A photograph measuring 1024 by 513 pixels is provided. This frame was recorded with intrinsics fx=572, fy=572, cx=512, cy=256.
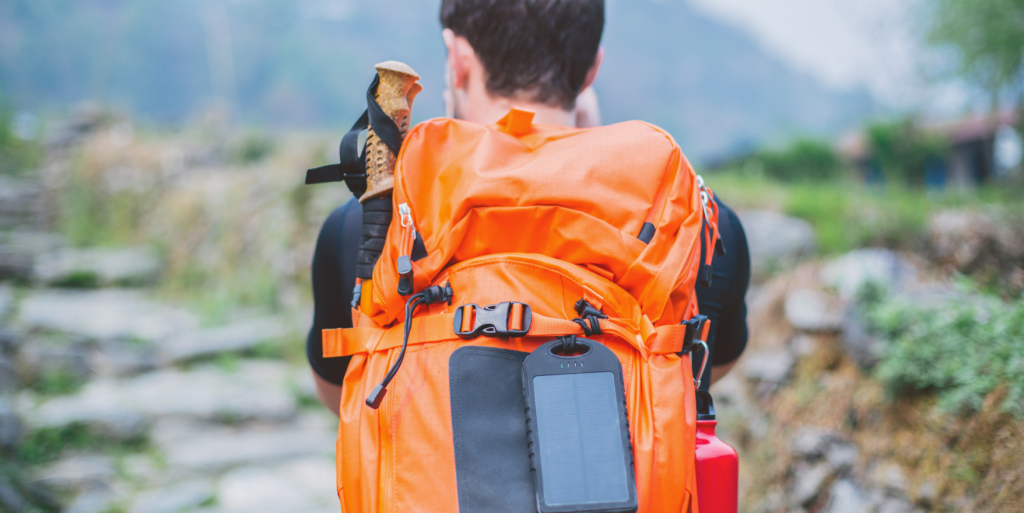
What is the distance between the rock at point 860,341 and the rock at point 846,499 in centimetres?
69

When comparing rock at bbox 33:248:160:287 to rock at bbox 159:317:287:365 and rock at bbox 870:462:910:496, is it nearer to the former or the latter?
rock at bbox 159:317:287:365

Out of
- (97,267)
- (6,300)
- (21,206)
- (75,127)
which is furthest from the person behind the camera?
(75,127)

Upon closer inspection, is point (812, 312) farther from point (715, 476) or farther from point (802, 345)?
point (715, 476)

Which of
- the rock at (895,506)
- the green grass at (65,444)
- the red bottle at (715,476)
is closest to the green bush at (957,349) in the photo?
the rock at (895,506)

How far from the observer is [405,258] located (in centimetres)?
97

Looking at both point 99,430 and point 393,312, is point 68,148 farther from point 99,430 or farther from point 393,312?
point 393,312

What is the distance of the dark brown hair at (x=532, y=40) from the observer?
4.04 feet

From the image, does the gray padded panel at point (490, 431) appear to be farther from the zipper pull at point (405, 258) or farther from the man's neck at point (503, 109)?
the man's neck at point (503, 109)

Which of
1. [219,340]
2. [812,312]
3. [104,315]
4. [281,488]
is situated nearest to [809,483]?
[812,312]

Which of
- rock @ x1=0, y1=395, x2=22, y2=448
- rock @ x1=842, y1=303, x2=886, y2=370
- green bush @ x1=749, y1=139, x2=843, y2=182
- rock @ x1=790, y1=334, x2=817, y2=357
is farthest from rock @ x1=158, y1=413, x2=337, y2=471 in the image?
green bush @ x1=749, y1=139, x2=843, y2=182

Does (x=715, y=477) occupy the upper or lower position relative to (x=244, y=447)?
upper

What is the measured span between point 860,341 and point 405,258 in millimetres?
2953

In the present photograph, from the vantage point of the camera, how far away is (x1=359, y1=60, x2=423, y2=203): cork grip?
3.55 ft

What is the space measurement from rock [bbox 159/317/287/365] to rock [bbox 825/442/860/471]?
4464 millimetres
